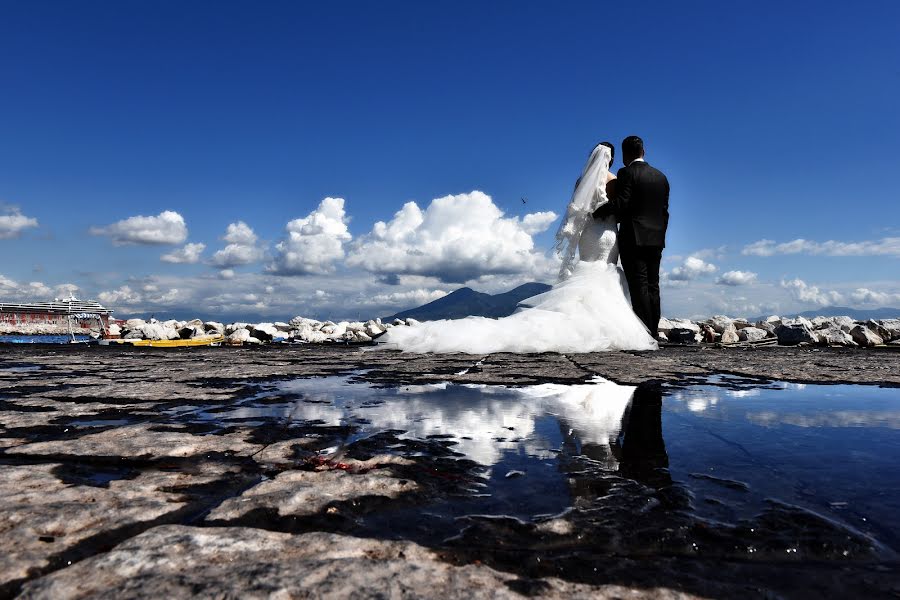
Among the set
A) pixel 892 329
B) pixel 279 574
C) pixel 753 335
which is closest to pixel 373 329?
pixel 753 335

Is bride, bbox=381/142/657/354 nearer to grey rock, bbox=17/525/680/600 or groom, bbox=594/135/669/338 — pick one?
groom, bbox=594/135/669/338

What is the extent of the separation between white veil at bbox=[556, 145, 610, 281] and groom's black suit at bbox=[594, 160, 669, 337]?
1.56 ft

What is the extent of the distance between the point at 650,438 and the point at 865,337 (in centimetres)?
984

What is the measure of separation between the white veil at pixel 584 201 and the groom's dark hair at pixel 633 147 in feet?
1.69

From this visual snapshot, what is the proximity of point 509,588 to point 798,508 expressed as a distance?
65cm

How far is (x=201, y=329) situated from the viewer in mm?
13242

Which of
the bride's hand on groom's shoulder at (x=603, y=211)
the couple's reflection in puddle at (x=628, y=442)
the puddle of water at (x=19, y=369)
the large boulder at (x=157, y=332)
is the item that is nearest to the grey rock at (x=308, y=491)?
the couple's reflection in puddle at (x=628, y=442)

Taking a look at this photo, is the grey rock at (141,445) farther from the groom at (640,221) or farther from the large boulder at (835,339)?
the large boulder at (835,339)

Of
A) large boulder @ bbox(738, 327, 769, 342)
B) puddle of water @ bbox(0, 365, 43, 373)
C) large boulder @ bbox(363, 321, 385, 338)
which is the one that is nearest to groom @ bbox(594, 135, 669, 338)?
large boulder @ bbox(738, 327, 769, 342)

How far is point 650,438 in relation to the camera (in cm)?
155

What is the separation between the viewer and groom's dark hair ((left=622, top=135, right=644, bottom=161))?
667 cm

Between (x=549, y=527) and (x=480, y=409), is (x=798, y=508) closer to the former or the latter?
(x=549, y=527)

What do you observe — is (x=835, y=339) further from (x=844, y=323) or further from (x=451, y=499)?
(x=451, y=499)

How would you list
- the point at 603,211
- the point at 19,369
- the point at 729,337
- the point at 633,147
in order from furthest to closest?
the point at 729,337, the point at 603,211, the point at 633,147, the point at 19,369
